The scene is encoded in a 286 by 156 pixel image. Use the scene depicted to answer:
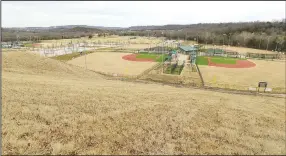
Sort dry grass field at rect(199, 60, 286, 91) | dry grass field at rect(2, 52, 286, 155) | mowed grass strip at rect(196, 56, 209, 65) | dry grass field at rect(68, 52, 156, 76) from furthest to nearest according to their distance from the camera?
mowed grass strip at rect(196, 56, 209, 65)
dry grass field at rect(68, 52, 156, 76)
dry grass field at rect(199, 60, 286, 91)
dry grass field at rect(2, 52, 286, 155)

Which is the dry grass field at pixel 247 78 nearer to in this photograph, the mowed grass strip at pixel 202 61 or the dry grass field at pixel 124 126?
the mowed grass strip at pixel 202 61

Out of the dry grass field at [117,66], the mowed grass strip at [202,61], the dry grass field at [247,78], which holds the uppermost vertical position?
the mowed grass strip at [202,61]

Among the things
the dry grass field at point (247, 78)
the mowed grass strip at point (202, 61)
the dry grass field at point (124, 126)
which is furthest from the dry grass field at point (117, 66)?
the dry grass field at point (124, 126)

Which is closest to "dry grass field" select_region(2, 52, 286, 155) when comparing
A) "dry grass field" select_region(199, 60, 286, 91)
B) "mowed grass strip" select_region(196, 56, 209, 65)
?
"dry grass field" select_region(199, 60, 286, 91)

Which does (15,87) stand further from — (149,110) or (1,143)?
(149,110)

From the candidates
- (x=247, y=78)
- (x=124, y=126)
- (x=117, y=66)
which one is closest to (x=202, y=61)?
(x=247, y=78)

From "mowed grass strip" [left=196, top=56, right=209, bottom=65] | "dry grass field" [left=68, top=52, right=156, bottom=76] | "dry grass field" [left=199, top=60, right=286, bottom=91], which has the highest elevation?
"mowed grass strip" [left=196, top=56, right=209, bottom=65]

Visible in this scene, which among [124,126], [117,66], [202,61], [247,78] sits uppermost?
[124,126]

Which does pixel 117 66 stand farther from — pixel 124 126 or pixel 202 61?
pixel 124 126

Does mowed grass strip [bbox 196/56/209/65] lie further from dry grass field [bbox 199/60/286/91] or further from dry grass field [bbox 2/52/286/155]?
dry grass field [bbox 2/52/286/155]
